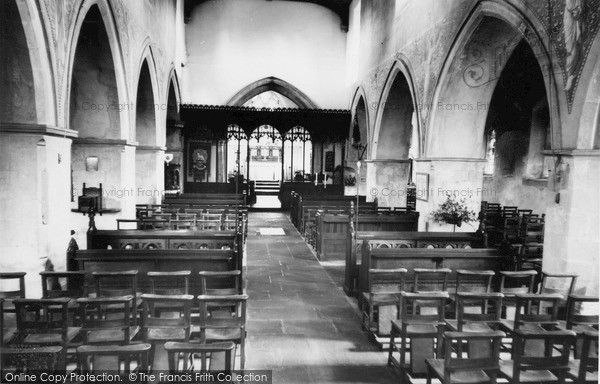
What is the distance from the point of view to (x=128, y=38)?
416 inches

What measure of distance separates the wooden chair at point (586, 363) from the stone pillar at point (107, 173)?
28.8ft

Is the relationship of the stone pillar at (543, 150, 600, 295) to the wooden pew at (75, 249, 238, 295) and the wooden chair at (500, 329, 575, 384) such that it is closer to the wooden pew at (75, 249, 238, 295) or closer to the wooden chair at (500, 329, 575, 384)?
the wooden chair at (500, 329, 575, 384)

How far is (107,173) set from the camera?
10.1 meters

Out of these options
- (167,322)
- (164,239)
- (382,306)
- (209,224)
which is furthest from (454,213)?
(167,322)

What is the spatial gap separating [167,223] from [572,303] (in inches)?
309

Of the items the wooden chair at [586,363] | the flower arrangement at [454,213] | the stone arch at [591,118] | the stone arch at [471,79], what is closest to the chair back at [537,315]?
the wooden chair at [586,363]

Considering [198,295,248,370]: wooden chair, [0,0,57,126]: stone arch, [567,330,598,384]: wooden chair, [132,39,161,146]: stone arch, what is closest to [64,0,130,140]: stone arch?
[0,0,57,126]: stone arch

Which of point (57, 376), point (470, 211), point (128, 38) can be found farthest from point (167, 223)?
point (57, 376)

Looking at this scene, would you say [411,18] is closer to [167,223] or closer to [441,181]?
[441,181]

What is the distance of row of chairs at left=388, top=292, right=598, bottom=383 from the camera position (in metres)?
3.46

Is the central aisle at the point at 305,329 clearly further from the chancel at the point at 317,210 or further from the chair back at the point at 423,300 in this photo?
the chair back at the point at 423,300

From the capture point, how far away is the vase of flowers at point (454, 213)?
1012 centimetres

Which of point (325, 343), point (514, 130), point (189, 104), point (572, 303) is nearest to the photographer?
point (572, 303)

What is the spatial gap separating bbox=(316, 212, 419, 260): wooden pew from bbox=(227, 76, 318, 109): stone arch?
460 inches
